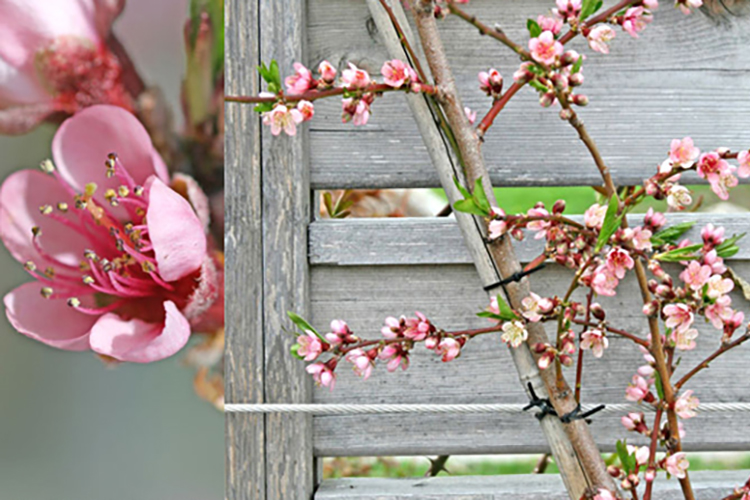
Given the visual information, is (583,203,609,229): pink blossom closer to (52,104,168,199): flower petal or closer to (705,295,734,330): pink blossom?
(705,295,734,330): pink blossom

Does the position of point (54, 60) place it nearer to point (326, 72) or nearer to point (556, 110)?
point (326, 72)

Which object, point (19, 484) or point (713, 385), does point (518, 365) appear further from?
point (19, 484)

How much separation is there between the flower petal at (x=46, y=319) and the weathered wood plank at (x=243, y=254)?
196 millimetres

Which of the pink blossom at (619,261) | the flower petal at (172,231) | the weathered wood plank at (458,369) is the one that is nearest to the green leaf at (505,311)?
the pink blossom at (619,261)

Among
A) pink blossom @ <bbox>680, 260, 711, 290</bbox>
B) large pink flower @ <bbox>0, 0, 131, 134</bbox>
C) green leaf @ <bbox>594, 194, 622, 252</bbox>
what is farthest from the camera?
large pink flower @ <bbox>0, 0, 131, 134</bbox>

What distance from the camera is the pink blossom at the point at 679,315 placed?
70 cm

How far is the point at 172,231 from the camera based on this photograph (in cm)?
88

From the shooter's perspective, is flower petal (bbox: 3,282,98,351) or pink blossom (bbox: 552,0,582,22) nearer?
pink blossom (bbox: 552,0,582,22)

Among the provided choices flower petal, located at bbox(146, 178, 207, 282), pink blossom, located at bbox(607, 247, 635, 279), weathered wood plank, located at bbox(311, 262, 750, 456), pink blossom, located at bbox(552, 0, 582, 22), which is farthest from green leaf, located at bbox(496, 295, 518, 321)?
flower petal, located at bbox(146, 178, 207, 282)

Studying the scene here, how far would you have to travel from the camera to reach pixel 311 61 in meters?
0.94

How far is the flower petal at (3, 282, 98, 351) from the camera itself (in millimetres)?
871

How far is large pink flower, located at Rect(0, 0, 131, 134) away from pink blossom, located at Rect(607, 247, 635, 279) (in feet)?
2.15

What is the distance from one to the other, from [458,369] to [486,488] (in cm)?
18

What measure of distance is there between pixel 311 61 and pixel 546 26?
37cm
